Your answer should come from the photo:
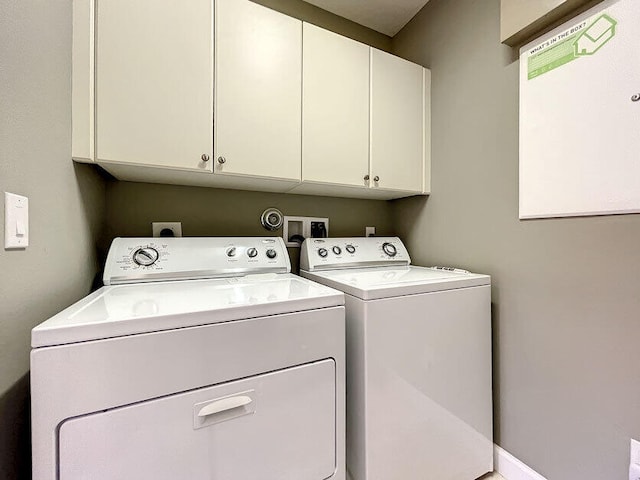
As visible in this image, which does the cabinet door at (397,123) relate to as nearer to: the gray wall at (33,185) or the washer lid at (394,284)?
the washer lid at (394,284)

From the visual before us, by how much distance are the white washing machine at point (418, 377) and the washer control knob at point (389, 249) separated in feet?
1.59

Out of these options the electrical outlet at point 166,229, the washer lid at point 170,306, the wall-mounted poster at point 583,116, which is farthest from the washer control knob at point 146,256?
the wall-mounted poster at point 583,116

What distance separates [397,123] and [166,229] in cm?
140

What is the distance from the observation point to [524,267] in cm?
124

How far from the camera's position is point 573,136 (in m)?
1.06

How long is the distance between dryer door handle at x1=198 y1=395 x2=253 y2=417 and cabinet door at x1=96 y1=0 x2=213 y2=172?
88cm

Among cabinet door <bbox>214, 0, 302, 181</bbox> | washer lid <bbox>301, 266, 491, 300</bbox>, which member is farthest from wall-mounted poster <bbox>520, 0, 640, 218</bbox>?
cabinet door <bbox>214, 0, 302, 181</bbox>

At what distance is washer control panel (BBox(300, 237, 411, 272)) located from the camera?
154 centimetres

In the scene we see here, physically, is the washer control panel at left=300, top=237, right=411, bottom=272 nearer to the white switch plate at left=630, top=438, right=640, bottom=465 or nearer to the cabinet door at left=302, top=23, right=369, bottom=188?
the cabinet door at left=302, top=23, right=369, bottom=188

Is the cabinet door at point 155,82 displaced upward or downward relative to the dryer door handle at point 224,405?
upward

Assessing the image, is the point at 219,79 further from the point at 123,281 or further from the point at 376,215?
the point at 376,215

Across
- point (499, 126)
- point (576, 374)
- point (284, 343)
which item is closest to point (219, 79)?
point (284, 343)

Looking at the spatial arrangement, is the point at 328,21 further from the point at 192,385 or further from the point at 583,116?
the point at 192,385

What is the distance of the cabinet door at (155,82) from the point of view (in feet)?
3.31
